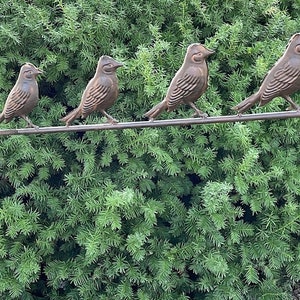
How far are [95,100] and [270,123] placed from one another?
821mm

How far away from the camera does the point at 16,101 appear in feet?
3.80

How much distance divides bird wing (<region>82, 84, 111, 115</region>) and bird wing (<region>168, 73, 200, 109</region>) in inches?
6.0

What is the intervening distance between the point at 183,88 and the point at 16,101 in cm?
40

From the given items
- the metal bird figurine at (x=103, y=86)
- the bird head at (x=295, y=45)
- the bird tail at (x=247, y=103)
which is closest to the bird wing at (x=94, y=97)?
the metal bird figurine at (x=103, y=86)

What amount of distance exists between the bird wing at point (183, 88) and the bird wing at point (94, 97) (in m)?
0.15

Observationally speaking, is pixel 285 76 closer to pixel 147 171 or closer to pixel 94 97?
pixel 94 97

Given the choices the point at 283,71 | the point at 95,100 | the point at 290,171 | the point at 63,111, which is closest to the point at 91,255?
the point at 63,111

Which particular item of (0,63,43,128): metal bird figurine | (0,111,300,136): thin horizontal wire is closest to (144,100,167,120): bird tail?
(0,111,300,136): thin horizontal wire

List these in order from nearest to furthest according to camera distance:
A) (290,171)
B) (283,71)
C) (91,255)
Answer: (283,71)
(91,255)
(290,171)

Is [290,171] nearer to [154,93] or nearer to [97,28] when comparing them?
[154,93]

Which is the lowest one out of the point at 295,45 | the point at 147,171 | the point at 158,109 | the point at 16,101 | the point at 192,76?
the point at 147,171

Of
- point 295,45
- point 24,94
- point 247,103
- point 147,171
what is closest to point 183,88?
point 247,103

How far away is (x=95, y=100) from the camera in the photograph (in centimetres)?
113

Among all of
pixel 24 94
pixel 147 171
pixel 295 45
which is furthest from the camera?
pixel 147 171
